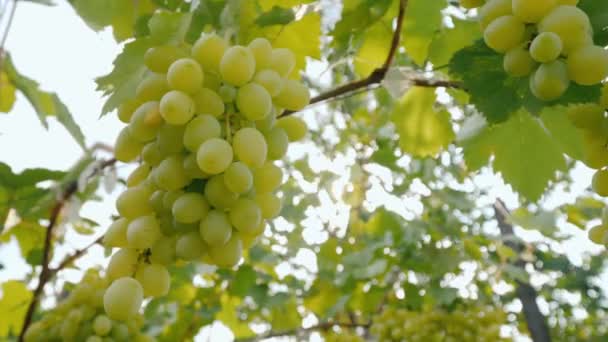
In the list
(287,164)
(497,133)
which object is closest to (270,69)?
(497,133)

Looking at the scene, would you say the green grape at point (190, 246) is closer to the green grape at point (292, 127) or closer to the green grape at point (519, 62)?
the green grape at point (292, 127)

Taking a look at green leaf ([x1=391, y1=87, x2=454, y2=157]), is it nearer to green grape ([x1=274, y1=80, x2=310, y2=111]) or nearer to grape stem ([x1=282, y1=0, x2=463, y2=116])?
grape stem ([x1=282, y1=0, x2=463, y2=116])

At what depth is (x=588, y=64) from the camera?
551mm

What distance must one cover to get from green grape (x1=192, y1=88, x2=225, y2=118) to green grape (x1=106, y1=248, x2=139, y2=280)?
206 mm

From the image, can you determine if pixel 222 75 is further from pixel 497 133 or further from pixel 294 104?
pixel 497 133

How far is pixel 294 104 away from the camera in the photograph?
2.56 feet

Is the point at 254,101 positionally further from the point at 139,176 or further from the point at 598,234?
the point at 598,234

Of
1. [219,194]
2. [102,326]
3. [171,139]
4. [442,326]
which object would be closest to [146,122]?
[171,139]

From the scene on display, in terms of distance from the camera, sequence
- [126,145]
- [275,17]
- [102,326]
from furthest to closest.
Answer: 1. [102,326]
2. [275,17]
3. [126,145]

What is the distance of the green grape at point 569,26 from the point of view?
555 mm

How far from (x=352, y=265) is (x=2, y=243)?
131 centimetres

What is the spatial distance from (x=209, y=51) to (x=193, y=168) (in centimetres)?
17

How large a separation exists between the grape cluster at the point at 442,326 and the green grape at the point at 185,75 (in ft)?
4.52

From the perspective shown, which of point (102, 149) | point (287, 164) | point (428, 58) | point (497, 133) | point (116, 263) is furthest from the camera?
point (287, 164)
